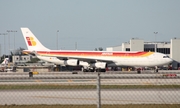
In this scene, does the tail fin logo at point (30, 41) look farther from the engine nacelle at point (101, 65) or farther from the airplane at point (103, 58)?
the engine nacelle at point (101, 65)

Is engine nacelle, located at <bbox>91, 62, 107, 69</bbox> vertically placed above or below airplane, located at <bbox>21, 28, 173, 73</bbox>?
below

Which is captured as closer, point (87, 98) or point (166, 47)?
point (87, 98)

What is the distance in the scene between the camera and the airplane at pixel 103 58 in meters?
57.0

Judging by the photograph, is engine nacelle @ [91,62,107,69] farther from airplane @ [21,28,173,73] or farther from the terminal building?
the terminal building

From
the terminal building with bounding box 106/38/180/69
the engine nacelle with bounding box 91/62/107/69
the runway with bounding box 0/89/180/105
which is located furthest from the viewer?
the terminal building with bounding box 106/38/180/69

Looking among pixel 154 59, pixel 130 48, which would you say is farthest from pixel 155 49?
pixel 154 59

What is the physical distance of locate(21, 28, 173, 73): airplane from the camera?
57.0 meters

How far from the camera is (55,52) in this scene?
202 ft

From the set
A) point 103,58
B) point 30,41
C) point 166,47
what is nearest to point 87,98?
point 103,58

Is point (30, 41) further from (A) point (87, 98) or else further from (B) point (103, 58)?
(A) point (87, 98)

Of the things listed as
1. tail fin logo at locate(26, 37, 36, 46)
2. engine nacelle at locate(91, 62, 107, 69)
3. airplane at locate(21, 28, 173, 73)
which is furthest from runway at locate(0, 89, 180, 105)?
tail fin logo at locate(26, 37, 36, 46)

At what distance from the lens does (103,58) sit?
59.4 meters

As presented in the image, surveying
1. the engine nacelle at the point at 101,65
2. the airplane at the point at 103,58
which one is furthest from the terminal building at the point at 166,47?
the engine nacelle at the point at 101,65

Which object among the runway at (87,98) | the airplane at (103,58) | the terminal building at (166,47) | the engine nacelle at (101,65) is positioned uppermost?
the terminal building at (166,47)
